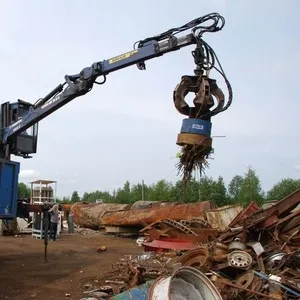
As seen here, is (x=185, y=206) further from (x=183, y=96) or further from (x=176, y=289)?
(x=176, y=289)

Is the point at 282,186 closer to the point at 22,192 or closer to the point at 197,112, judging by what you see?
the point at 22,192

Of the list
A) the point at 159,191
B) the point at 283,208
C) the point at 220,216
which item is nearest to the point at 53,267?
the point at 283,208

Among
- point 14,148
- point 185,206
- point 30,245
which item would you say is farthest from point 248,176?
point 14,148

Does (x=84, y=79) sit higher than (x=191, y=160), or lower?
higher

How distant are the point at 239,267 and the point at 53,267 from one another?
5.17 m

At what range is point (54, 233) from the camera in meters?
17.5

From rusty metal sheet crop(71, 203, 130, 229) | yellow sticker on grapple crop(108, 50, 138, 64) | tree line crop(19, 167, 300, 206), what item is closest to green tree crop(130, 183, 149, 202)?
tree line crop(19, 167, 300, 206)

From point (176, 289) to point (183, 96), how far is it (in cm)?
333

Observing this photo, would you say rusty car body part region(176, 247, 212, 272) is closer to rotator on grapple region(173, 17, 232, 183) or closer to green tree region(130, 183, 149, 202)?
rotator on grapple region(173, 17, 232, 183)

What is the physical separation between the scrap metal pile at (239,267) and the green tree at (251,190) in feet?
104

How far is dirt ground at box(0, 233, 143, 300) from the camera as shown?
7910 mm

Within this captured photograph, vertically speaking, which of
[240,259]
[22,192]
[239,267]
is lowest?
[239,267]

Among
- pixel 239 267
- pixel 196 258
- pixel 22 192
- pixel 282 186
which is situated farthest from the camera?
pixel 282 186

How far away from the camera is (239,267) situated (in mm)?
6980
